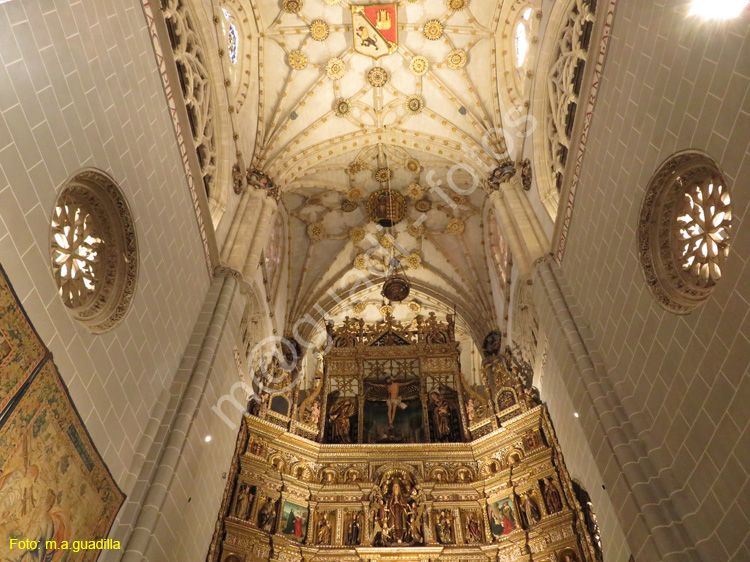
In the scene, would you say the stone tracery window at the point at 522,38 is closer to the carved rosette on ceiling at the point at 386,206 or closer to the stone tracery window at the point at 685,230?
the carved rosette on ceiling at the point at 386,206

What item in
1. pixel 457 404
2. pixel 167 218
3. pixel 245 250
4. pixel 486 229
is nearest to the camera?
pixel 167 218

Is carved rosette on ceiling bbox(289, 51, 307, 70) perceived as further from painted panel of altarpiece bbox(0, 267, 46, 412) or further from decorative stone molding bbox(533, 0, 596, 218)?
painted panel of altarpiece bbox(0, 267, 46, 412)

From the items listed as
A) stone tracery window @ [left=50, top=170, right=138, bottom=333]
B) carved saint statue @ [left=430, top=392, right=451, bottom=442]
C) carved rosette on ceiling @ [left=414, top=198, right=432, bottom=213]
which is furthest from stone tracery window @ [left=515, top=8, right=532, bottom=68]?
stone tracery window @ [left=50, top=170, right=138, bottom=333]

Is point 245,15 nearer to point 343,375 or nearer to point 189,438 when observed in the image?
point 343,375

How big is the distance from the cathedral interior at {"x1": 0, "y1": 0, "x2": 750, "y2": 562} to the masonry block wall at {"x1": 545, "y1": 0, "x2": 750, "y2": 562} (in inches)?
1.4

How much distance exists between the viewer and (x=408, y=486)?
1108 centimetres

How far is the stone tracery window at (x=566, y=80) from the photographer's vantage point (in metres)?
9.30

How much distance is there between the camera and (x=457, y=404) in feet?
43.4

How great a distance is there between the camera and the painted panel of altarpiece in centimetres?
484

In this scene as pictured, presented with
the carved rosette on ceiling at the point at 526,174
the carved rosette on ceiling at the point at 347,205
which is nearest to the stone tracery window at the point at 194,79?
the carved rosette on ceiling at the point at 347,205

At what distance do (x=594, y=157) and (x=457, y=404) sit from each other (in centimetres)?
694

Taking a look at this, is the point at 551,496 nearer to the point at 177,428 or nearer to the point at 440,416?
the point at 440,416

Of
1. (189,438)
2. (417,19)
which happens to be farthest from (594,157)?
(417,19)

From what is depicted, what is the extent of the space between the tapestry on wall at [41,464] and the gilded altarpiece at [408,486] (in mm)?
3554
